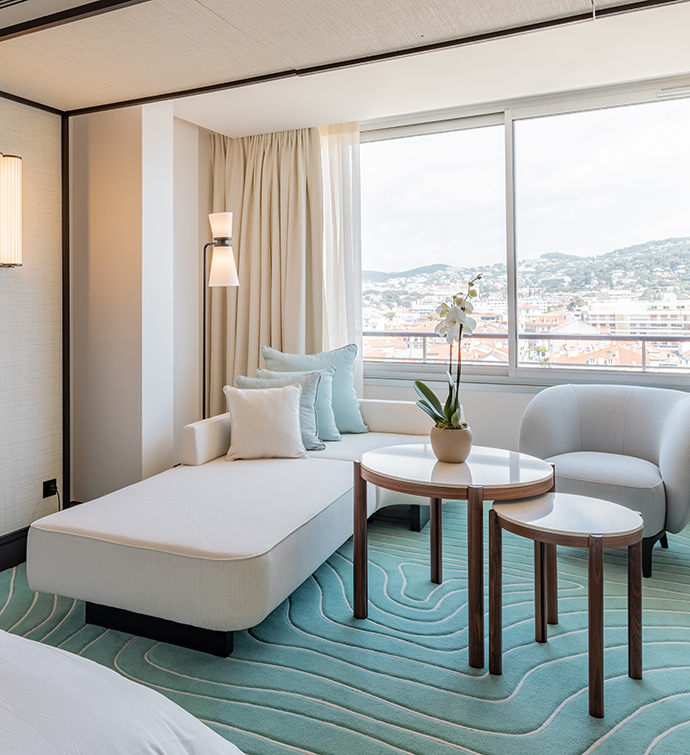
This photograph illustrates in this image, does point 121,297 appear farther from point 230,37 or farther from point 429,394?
point 429,394

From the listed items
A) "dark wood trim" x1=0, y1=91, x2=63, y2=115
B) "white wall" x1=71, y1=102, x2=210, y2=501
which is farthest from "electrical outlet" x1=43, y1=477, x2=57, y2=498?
"dark wood trim" x1=0, y1=91, x2=63, y2=115

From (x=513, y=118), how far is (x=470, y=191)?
0.53m

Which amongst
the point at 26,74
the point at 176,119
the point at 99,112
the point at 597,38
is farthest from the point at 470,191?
the point at 26,74

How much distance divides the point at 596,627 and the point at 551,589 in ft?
1.62

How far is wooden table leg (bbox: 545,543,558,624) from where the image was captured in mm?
2133

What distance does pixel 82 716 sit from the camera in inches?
29.1

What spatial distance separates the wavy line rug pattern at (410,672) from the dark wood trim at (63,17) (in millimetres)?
2109

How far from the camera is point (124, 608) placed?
2.01m

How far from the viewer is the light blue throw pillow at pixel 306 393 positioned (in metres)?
3.28

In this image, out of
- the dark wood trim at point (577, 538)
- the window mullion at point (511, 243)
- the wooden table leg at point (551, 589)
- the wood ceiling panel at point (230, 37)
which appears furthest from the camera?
the window mullion at point (511, 243)

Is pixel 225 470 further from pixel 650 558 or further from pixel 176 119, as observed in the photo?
pixel 176 119

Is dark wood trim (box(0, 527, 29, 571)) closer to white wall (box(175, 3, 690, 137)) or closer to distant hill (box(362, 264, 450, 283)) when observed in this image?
white wall (box(175, 3, 690, 137))

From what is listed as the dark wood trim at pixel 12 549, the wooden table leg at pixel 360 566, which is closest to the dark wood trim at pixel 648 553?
the wooden table leg at pixel 360 566

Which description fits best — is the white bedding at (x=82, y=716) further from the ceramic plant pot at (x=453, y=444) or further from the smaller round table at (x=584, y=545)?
the ceramic plant pot at (x=453, y=444)
